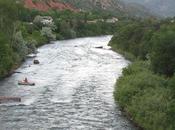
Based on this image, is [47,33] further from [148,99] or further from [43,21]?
[148,99]

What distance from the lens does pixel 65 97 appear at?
6400 centimetres

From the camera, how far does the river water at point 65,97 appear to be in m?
51.3

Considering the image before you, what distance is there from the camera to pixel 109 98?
2520 inches

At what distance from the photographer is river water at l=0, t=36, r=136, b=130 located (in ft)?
168

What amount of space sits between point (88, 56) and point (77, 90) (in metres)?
44.2

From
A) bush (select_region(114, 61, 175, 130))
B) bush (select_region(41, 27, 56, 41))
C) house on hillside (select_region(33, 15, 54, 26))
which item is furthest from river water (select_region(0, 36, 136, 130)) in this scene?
house on hillside (select_region(33, 15, 54, 26))

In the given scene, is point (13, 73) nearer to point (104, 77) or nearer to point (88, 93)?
point (104, 77)

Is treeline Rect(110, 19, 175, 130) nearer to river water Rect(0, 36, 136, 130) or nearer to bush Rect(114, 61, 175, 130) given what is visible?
bush Rect(114, 61, 175, 130)

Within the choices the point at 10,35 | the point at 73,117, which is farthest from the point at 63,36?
the point at 73,117

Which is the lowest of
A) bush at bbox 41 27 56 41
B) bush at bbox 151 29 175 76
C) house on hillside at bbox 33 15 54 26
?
bush at bbox 41 27 56 41

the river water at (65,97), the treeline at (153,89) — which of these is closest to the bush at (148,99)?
the treeline at (153,89)

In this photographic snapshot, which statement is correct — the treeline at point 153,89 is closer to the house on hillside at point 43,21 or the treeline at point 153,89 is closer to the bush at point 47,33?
the bush at point 47,33

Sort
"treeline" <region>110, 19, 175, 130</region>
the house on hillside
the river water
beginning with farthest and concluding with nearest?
1. the house on hillside
2. the river water
3. "treeline" <region>110, 19, 175, 130</region>

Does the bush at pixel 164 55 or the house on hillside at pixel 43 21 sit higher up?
the bush at pixel 164 55
